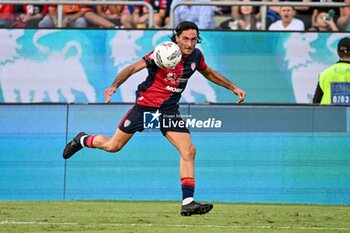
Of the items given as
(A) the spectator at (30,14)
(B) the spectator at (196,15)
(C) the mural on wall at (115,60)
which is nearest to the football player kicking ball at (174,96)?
(C) the mural on wall at (115,60)

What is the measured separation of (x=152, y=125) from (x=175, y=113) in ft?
1.06

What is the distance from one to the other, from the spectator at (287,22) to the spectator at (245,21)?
31cm

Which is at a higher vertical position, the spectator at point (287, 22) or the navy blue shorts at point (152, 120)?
the spectator at point (287, 22)

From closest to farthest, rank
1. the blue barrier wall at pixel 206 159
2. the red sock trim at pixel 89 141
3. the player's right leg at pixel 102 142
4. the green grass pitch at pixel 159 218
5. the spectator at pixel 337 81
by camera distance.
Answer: the green grass pitch at pixel 159 218
the player's right leg at pixel 102 142
the red sock trim at pixel 89 141
the blue barrier wall at pixel 206 159
the spectator at pixel 337 81

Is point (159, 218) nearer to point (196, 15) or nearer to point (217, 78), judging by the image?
point (217, 78)

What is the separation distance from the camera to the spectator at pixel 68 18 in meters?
18.4

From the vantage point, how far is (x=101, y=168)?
51.3 ft

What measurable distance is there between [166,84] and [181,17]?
585 cm

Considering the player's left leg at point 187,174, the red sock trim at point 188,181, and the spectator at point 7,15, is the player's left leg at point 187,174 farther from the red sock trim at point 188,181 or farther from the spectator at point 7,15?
the spectator at point 7,15

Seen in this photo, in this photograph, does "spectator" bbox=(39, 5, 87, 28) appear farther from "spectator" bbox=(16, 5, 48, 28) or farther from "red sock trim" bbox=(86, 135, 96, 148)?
"red sock trim" bbox=(86, 135, 96, 148)

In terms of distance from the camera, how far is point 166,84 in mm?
12523

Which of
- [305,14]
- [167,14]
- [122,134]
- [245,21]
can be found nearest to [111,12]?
[167,14]

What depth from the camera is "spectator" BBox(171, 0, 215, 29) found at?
18.2 m

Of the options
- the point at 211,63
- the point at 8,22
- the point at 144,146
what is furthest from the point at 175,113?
the point at 8,22
